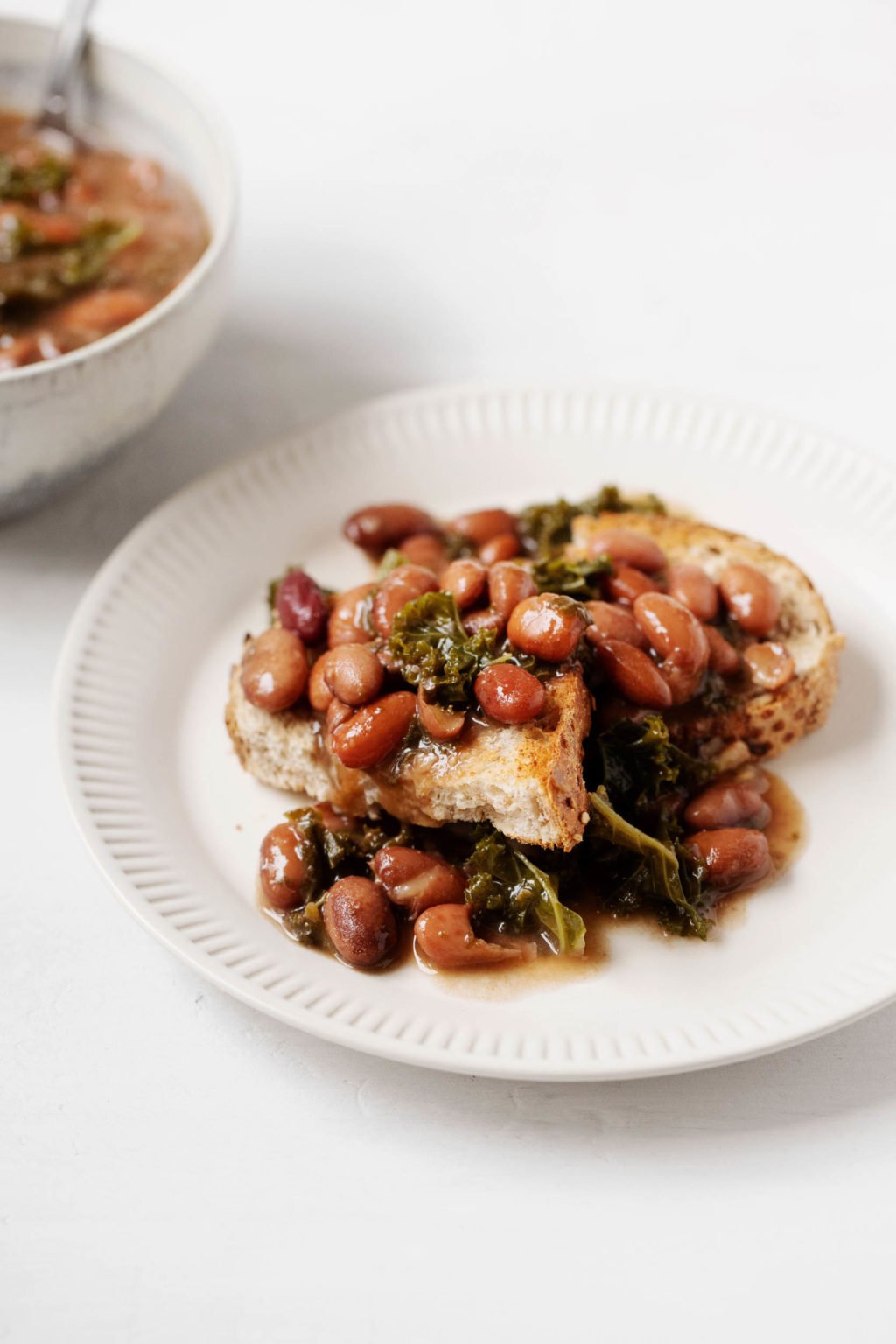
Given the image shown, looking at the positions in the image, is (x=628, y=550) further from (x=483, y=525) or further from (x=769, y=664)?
(x=483, y=525)

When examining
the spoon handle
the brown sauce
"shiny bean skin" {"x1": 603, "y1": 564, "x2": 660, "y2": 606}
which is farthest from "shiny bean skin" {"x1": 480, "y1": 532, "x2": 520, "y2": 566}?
the spoon handle

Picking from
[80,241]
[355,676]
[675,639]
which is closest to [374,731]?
[355,676]

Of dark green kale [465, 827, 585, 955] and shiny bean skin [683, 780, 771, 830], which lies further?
shiny bean skin [683, 780, 771, 830]

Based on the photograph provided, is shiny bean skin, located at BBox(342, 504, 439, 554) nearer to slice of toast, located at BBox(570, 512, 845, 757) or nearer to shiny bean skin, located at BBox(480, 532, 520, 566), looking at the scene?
shiny bean skin, located at BBox(480, 532, 520, 566)

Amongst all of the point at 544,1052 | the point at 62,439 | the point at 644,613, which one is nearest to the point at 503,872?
the point at 544,1052

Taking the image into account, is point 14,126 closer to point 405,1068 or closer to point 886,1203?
point 405,1068

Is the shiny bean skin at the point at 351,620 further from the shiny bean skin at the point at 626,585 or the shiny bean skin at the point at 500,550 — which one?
the shiny bean skin at the point at 626,585

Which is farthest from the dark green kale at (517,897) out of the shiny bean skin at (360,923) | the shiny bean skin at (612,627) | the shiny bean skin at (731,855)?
the shiny bean skin at (612,627)
